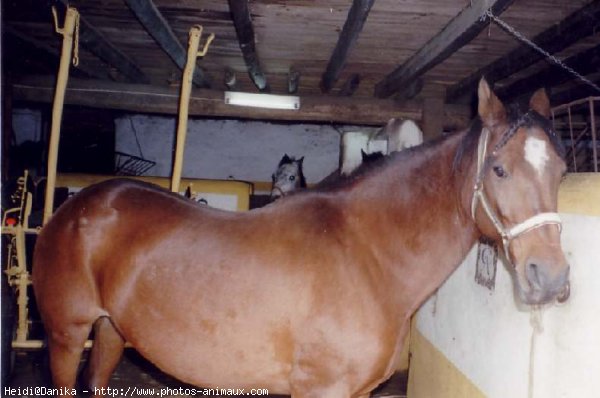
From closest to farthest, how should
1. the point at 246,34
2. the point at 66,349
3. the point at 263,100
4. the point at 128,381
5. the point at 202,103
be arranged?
the point at 66,349 < the point at 246,34 < the point at 128,381 < the point at 263,100 < the point at 202,103

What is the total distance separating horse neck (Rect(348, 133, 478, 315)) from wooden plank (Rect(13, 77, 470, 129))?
3.72 metres

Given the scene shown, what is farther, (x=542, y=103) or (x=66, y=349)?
(x=66, y=349)

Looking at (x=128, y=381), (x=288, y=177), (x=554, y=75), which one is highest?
(x=554, y=75)

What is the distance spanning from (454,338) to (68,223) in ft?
9.95

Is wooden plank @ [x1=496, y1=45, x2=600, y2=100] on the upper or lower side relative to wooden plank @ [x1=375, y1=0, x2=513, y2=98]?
upper

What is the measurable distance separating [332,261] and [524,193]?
1.02 meters

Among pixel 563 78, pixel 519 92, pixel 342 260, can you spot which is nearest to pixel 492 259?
pixel 342 260

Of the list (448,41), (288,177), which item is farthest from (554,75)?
(288,177)

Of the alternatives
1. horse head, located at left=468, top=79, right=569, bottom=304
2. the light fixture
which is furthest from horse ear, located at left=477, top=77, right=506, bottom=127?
the light fixture

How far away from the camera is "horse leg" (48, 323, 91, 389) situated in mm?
3031

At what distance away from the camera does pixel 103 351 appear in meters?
3.42

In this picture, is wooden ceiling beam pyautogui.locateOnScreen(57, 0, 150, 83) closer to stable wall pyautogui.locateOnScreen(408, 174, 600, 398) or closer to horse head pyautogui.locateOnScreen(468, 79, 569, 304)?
horse head pyautogui.locateOnScreen(468, 79, 569, 304)

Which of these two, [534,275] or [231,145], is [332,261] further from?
[231,145]

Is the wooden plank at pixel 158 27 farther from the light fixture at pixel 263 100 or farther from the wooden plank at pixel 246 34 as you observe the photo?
the light fixture at pixel 263 100
